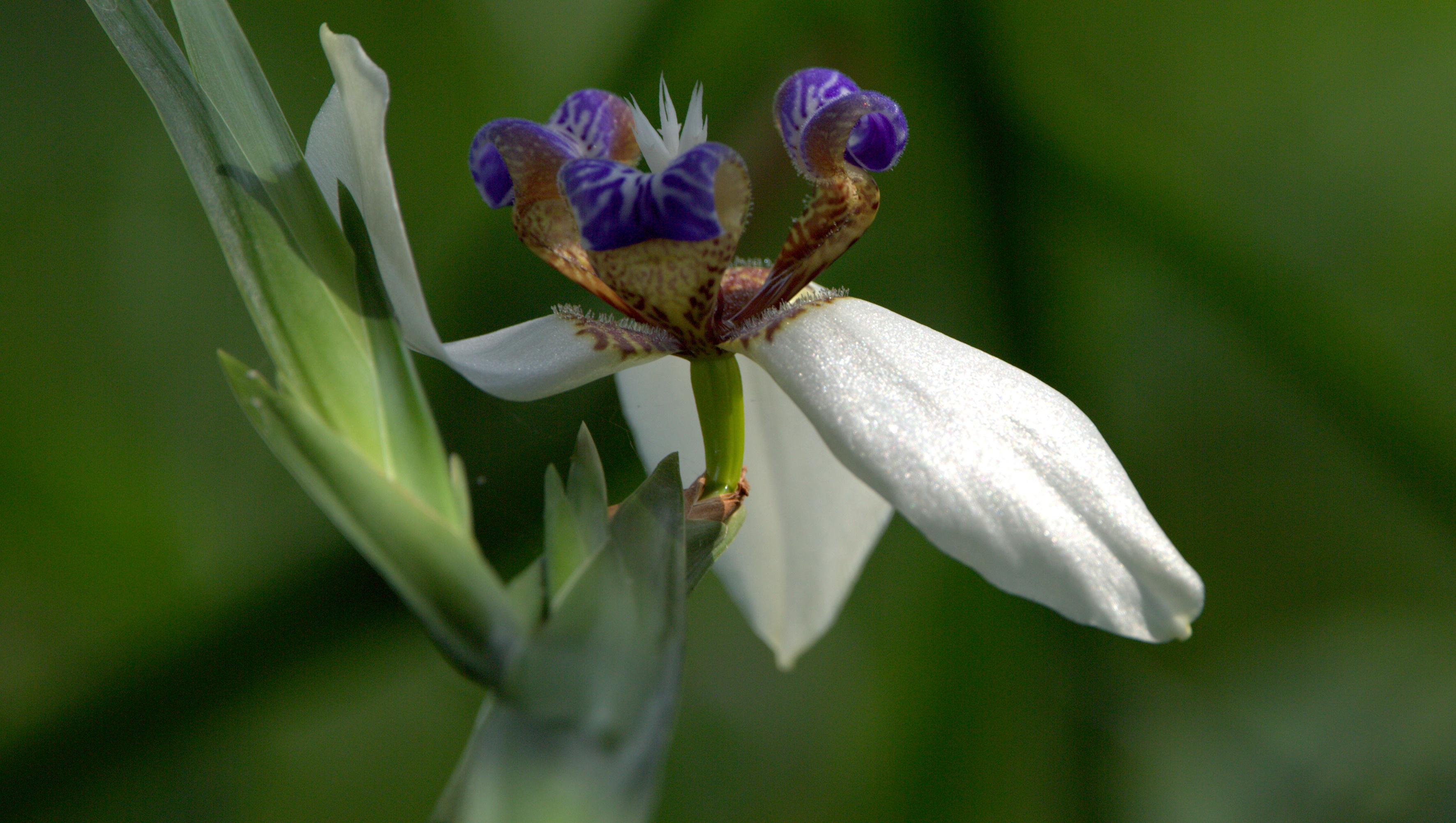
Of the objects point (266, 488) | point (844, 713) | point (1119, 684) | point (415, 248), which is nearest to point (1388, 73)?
point (1119, 684)

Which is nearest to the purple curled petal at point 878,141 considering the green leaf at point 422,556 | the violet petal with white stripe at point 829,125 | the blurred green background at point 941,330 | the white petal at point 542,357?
the violet petal with white stripe at point 829,125

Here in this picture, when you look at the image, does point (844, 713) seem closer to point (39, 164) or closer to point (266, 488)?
point (266, 488)

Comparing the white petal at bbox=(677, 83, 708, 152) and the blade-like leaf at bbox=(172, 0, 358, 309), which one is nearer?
the blade-like leaf at bbox=(172, 0, 358, 309)

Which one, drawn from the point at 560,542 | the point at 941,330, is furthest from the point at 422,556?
the point at 941,330

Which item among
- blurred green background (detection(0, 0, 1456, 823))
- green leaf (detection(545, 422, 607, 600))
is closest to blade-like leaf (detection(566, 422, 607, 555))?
green leaf (detection(545, 422, 607, 600))

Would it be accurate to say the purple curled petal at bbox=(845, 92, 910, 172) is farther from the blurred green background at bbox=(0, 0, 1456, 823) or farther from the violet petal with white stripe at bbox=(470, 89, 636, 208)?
the blurred green background at bbox=(0, 0, 1456, 823)

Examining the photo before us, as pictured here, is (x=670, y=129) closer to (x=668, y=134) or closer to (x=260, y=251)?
(x=668, y=134)

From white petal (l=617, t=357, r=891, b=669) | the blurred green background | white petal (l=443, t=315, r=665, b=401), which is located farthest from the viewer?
the blurred green background
